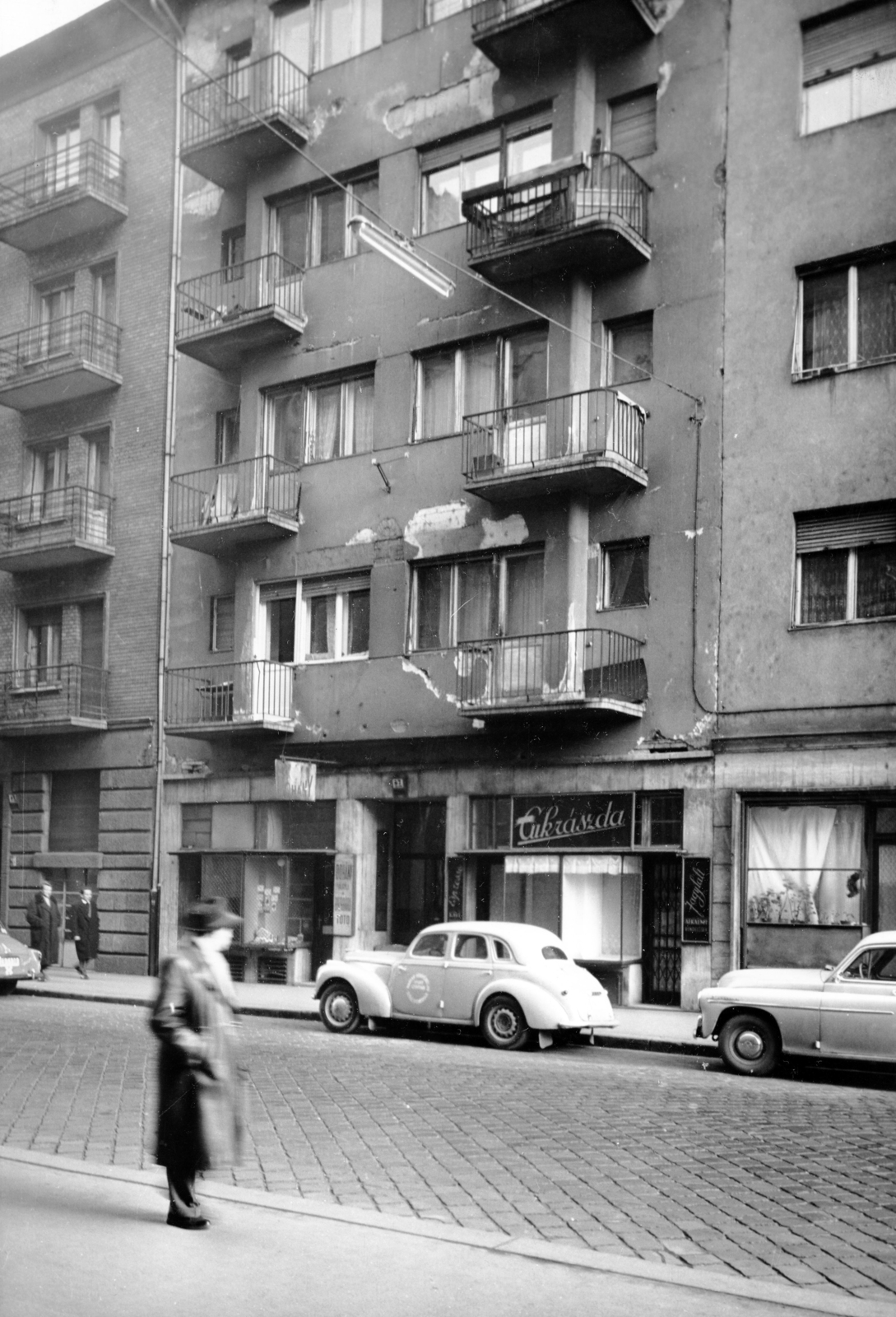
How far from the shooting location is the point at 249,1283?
596 cm

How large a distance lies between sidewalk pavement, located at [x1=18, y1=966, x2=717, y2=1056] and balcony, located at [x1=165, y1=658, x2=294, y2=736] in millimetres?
4488

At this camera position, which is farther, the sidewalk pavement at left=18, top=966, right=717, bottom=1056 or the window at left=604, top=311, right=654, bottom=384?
the window at left=604, top=311, right=654, bottom=384

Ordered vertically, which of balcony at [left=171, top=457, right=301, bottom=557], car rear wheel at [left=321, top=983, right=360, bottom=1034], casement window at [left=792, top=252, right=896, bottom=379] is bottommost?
car rear wheel at [left=321, top=983, right=360, bottom=1034]

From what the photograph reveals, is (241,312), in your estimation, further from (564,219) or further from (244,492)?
(564,219)

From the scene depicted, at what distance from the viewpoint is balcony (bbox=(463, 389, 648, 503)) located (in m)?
20.5

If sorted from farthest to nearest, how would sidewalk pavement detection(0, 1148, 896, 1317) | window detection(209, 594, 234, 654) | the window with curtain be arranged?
window detection(209, 594, 234, 654) → the window with curtain → sidewalk pavement detection(0, 1148, 896, 1317)

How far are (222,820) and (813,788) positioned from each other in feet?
37.7

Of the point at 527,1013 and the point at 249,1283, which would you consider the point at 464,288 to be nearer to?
the point at 527,1013

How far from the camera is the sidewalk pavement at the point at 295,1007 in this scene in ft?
54.3

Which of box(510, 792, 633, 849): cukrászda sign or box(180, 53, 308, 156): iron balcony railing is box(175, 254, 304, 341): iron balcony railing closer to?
box(180, 53, 308, 156): iron balcony railing

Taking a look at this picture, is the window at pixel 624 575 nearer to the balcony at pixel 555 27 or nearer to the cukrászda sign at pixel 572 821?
the cukrászda sign at pixel 572 821

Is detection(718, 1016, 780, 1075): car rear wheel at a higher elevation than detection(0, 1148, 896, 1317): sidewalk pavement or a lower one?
lower

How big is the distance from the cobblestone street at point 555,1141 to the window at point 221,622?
11.7 meters

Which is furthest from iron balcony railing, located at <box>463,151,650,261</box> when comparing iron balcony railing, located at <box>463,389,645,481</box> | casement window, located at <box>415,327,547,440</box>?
iron balcony railing, located at <box>463,389,645,481</box>
